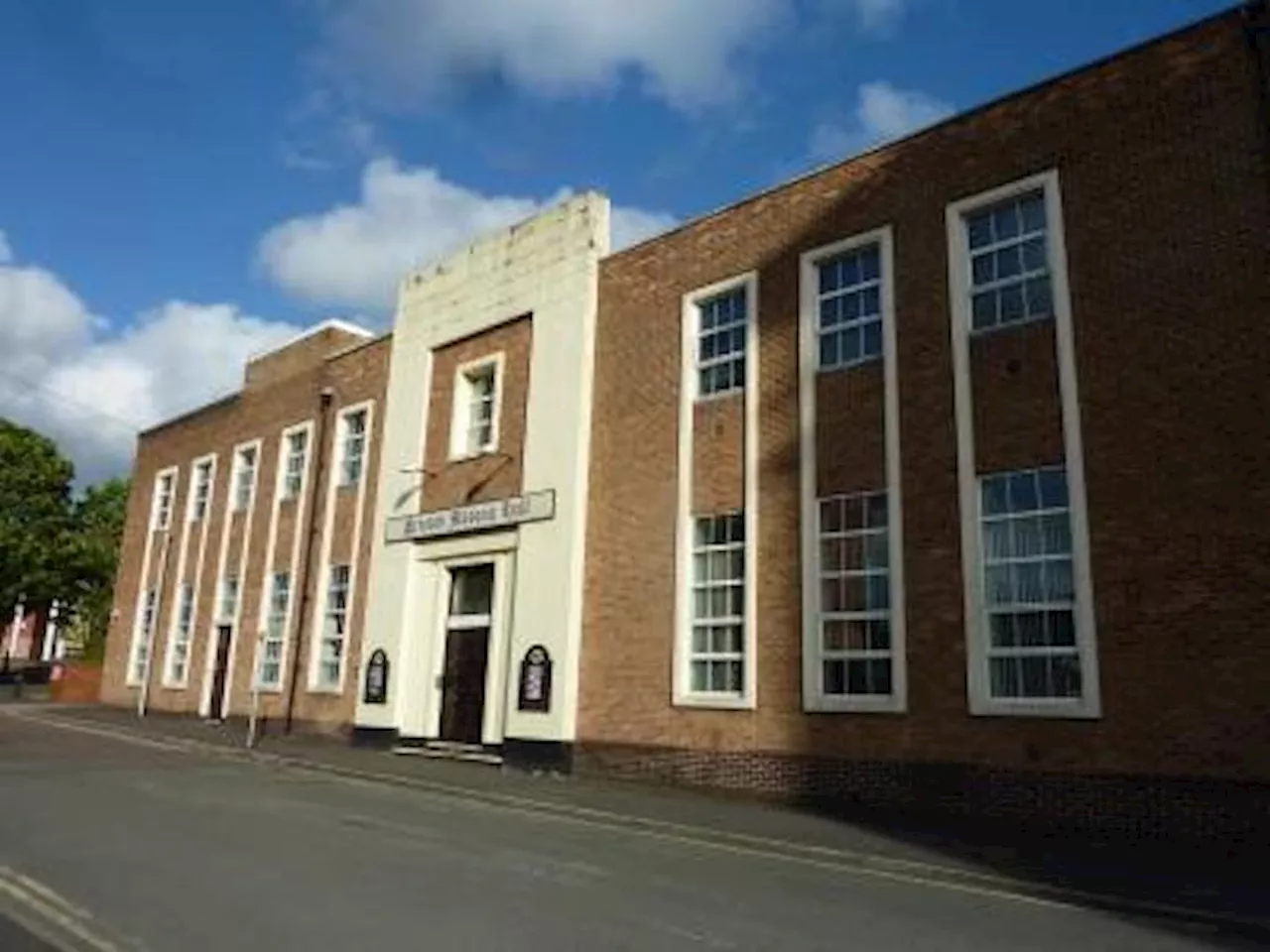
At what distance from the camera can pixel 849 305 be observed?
17.6 metres

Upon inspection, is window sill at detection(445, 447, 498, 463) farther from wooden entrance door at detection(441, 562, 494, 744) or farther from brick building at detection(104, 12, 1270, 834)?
wooden entrance door at detection(441, 562, 494, 744)

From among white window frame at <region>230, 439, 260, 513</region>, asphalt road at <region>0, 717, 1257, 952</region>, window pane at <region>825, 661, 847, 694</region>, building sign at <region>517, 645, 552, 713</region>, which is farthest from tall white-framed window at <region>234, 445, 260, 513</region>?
window pane at <region>825, 661, 847, 694</region>

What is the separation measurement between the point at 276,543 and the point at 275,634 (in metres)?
2.11

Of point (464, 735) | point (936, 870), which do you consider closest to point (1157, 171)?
point (936, 870)

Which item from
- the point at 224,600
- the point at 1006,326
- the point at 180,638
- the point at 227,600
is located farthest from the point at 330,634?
the point at 1006,326

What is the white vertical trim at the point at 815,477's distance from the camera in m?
15.7

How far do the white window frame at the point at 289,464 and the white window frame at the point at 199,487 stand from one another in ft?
12.5

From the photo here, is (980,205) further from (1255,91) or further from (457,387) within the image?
(457,387)

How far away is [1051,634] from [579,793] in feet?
21.7

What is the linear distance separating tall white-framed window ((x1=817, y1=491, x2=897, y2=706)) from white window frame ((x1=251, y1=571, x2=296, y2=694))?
14.6 metres

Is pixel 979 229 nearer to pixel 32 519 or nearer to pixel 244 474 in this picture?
pixel 244 474

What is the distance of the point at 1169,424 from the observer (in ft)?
45.0

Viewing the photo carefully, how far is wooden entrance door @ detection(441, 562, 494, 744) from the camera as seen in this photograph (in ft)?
73.0

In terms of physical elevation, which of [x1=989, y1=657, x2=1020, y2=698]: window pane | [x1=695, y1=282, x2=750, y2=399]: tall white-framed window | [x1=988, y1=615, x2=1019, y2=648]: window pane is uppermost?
[x1=695, y1=282, x2=750, y2=399]: tall white-framed window
